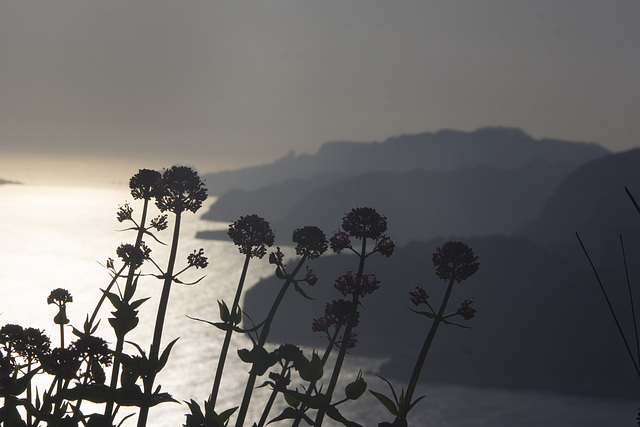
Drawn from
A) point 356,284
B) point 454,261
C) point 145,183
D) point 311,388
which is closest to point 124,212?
point 145,183

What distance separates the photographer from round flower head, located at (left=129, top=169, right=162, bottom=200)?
5344 millimetres

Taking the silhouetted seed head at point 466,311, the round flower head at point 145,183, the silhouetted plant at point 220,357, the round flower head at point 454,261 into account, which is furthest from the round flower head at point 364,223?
the round flower head at point 145,183

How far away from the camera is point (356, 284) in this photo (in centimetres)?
441

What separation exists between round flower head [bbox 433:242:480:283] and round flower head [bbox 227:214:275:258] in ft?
4.49

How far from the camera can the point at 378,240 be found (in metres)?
4.89

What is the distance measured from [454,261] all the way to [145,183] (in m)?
2.60

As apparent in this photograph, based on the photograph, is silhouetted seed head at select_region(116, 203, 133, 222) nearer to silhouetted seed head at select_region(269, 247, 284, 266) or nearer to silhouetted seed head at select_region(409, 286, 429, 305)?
silhouetted seed head at select_region(269, 247, 284, 266)

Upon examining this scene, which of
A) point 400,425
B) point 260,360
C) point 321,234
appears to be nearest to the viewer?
point 400,425

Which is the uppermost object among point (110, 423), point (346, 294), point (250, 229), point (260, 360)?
point (250, 229)

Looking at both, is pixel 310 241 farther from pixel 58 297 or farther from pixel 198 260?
pixel 58 297

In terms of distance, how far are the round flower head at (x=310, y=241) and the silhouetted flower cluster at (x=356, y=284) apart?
53 cm

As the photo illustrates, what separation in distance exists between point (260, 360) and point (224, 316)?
53 cm

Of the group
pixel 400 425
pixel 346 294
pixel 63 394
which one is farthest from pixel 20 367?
pixel 400 425

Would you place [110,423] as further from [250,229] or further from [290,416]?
[250,229]
